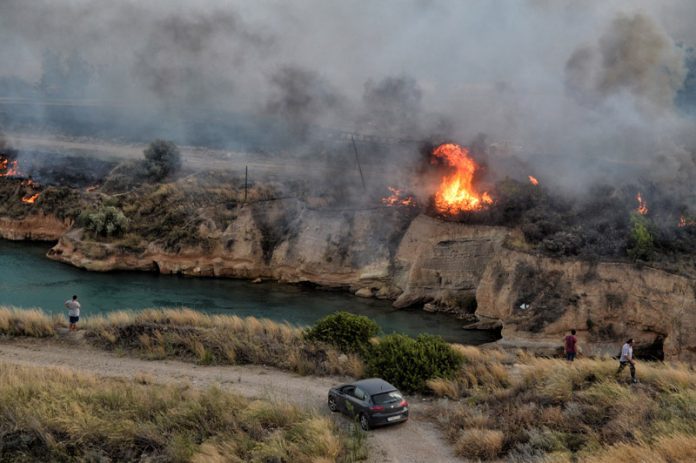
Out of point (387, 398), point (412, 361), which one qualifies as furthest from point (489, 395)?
point (387, 398)

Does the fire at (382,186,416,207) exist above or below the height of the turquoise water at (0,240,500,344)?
above

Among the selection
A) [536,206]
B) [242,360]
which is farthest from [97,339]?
[536,206]

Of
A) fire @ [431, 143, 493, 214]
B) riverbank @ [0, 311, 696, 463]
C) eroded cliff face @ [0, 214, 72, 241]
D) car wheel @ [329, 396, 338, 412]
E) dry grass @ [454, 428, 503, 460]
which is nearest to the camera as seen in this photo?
riverbank @ [0, 311, 696, 463]

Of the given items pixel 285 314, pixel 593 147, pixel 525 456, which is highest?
pixel 593 147

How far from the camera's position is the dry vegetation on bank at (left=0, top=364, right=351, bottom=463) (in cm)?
1323

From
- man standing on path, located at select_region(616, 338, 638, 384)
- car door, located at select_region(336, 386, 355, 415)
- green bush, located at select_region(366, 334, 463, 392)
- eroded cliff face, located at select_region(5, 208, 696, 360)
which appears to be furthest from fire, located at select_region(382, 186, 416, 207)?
car door, located at select_region(336, 386, 355, 415)

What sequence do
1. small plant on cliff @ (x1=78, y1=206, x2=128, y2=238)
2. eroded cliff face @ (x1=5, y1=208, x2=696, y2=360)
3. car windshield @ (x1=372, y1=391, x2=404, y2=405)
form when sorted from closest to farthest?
car windshield @ (x1=372, y1=391, x2=404, y2=405) < eroded cliff face @ (x1=5, y1=208, x2=696, y2=360) < small plant on cliff @ (x1=78, y1=206, x2=128, y2=238)

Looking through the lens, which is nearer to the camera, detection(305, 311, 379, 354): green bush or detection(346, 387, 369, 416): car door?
detection(346, 387, 369, 416): car door

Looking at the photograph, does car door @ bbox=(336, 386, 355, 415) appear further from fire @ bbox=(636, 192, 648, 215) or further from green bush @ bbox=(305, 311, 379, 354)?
fire @ bbox=(636, 192, 648, 215)

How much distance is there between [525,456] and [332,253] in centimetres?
2591

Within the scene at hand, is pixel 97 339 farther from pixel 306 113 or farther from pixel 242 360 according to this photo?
pixel 306 113

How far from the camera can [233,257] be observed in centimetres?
3938

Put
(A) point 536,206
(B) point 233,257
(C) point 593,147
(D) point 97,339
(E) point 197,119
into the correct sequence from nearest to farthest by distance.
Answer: (D) point 97,339
(A) point 536,206
(C) point 593,147
(B) point 233,257
(E) point 197,119

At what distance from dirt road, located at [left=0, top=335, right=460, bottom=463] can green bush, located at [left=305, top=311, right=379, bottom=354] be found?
2.11m
